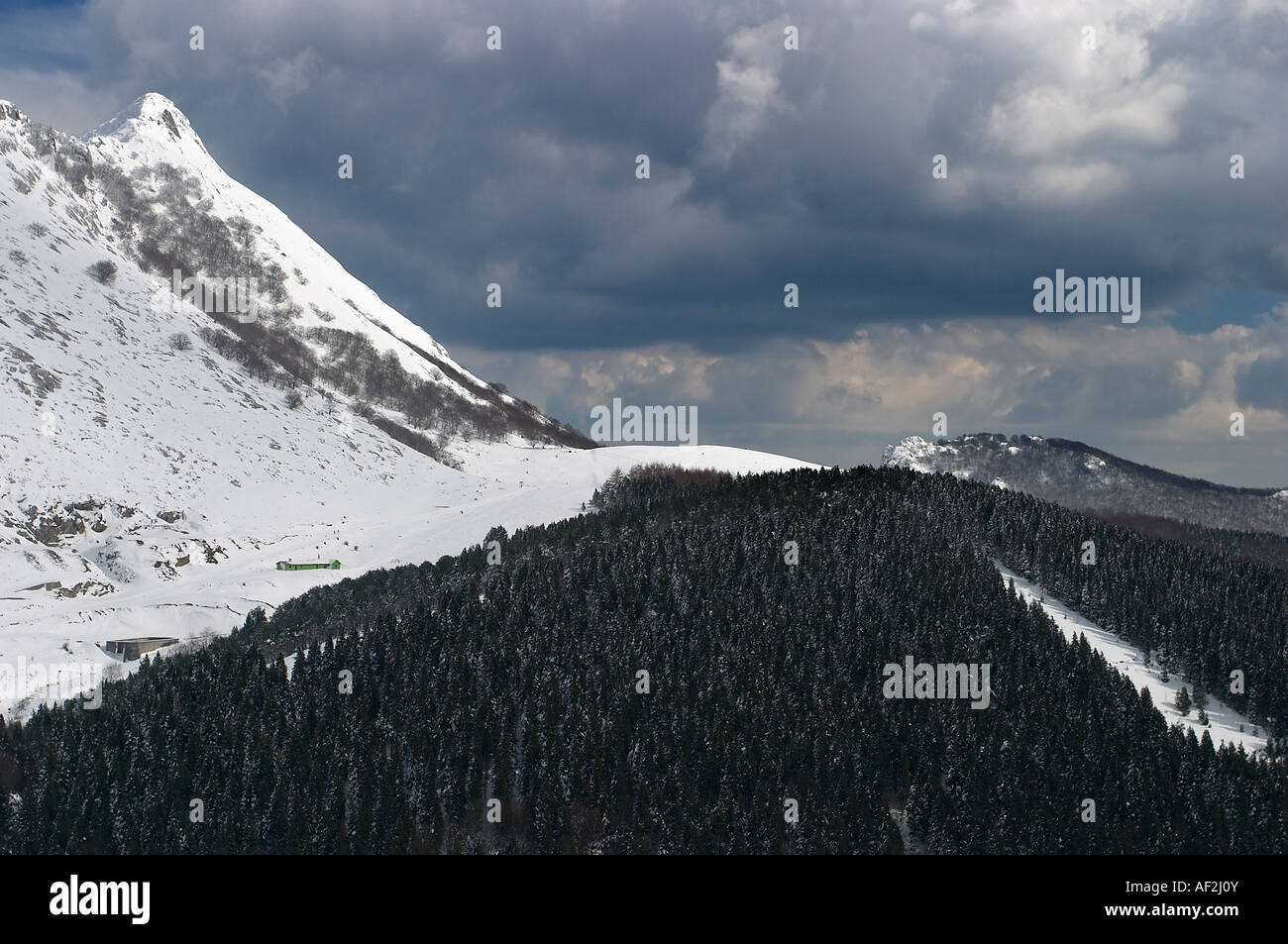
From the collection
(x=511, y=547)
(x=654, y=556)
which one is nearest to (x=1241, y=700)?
(x=654, y=556)

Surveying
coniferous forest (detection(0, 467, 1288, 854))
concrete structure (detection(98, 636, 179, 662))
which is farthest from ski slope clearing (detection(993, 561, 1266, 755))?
concrete structure (detection(98, 636, 179, 662))

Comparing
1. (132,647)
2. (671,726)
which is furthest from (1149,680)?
(132,647)

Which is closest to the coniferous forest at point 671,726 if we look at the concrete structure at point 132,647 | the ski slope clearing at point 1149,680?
the ski slope clearing at point 1149,680

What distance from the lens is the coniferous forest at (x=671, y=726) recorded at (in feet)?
363

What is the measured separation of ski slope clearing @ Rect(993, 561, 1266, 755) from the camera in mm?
138750

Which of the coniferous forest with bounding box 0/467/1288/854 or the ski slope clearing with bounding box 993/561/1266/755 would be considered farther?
the ski slope clearing with bounding box 993/561/1266/755

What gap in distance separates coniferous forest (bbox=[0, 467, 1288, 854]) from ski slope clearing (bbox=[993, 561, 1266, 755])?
8.70 ft

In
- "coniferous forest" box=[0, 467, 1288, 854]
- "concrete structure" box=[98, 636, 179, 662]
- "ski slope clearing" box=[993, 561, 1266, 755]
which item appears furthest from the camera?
"concrete structure" box=[98, 636, 179, 662]

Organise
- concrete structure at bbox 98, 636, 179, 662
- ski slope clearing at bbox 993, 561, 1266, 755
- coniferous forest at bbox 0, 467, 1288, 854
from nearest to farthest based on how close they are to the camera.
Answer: coniferous forest at bbox 0, 467, 1288, 854
ski slope clearing at bbox 993, 561, 1266, 755
concrete structure at bbox 98, 636, 179, 662

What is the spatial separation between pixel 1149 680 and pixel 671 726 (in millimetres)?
76926

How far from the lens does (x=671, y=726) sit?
123062mm

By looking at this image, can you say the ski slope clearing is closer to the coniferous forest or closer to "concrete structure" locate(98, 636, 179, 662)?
the coniferous forest

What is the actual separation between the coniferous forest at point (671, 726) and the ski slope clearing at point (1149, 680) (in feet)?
8.70
